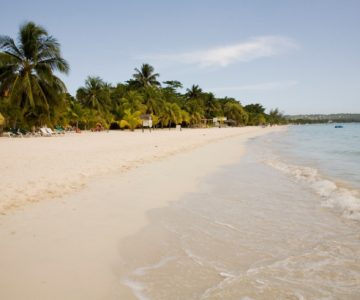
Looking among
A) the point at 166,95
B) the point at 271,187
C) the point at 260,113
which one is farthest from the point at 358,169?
the point at 260,113

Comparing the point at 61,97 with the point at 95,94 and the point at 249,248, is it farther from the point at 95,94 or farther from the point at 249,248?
the point at 249,248

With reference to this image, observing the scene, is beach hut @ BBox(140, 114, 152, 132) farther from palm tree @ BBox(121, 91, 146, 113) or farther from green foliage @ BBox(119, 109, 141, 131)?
palm tree @ BBox(121, 91, 146, 113)

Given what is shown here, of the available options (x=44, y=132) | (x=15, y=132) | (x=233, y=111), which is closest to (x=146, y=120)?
(x=44, y=132)

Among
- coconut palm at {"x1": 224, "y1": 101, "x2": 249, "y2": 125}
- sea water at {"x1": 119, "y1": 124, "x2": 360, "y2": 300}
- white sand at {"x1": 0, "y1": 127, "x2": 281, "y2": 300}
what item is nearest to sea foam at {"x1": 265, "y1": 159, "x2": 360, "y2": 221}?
sea water at {"x1": 119, "y1": 124, "x2": 360, "y2": 300}

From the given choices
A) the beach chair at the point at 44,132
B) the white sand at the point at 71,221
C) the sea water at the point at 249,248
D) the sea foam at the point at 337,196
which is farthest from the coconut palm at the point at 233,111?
the sea water at the point at 249,248

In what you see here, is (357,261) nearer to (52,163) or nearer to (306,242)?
(306,242)

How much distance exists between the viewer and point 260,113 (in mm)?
131000

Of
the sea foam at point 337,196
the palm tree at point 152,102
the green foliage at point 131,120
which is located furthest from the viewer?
the palm tree at point 152,102

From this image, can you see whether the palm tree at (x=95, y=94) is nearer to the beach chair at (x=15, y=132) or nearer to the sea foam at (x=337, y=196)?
the beach chair at (x=15, y=132)

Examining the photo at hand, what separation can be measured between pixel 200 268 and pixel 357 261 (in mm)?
1514

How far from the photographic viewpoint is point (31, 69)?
2548cm

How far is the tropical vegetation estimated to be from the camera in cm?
2484

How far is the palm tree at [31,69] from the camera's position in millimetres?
24531

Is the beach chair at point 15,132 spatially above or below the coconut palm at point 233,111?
below
